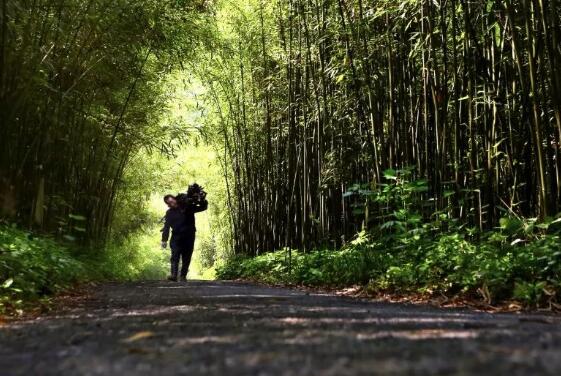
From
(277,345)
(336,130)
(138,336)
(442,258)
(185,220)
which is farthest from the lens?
(185,220)

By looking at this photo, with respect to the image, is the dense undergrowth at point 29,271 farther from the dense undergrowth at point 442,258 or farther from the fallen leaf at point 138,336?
the dense undergrowth at point 442,258

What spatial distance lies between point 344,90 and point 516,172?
293 centimetres

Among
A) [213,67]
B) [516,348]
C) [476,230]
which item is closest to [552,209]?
[476,230]

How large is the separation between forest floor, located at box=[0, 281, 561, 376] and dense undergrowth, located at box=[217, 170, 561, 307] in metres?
0.96

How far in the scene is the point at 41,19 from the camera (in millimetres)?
4559

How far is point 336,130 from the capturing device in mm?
7441

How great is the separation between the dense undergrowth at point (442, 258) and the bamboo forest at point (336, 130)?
0.06 ft

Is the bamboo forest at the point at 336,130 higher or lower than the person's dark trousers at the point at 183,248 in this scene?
higher

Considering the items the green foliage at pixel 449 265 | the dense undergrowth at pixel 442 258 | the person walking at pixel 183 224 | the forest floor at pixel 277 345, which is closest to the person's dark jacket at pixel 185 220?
the person walking at pixel 183 224

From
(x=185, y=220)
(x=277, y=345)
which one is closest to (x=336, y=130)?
(x=185, y=220)

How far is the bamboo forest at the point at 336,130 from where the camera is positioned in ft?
12.7

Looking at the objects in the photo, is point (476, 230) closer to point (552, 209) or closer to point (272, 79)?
point (552, 209)

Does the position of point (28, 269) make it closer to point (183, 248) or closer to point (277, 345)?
point (277, 345)

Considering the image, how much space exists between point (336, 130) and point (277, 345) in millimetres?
5946
